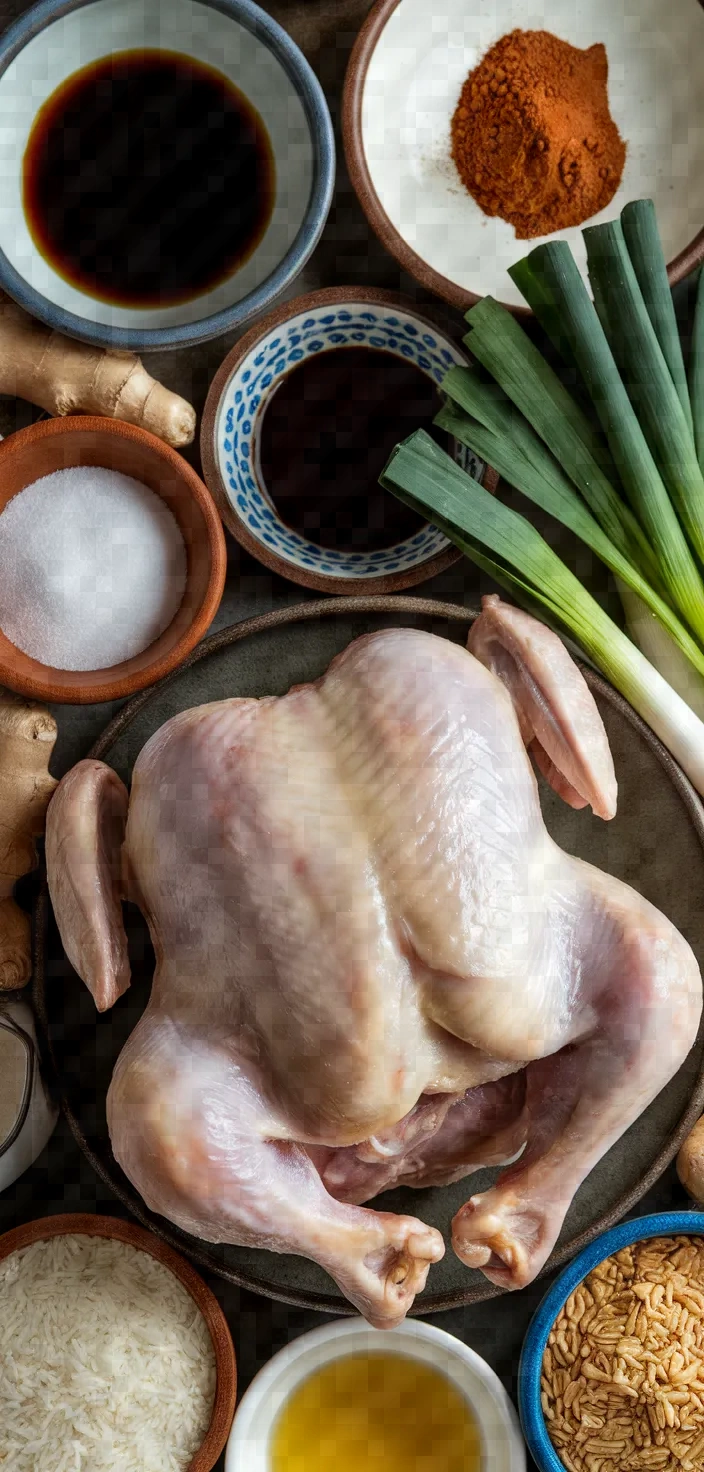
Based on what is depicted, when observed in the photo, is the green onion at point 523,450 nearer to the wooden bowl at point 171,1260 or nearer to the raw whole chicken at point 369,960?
the raw whole chicken at point 369,960

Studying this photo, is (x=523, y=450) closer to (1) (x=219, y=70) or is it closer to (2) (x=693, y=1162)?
(1) (x=219, y=70)

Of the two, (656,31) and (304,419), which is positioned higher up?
(656,31)

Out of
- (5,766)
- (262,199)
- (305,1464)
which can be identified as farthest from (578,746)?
(305,1464)

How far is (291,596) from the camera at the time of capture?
1712 mm

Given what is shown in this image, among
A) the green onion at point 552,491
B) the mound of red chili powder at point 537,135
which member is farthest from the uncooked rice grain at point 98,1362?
the mound of red chili powder at point 537,135

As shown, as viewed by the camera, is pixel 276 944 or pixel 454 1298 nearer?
pixel 276 944

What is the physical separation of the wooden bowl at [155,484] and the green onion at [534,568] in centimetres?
24

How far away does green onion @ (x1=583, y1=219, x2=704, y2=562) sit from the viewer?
1530 millimetres

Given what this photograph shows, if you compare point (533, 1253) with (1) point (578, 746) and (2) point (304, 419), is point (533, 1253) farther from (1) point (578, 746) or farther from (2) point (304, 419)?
(2) point (304, 419)

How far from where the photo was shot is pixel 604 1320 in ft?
5.30

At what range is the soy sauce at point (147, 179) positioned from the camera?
164 centimetres

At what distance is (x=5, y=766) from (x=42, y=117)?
85cm

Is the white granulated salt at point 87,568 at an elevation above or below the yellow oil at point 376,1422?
above

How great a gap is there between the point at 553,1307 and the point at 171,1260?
482 mm
